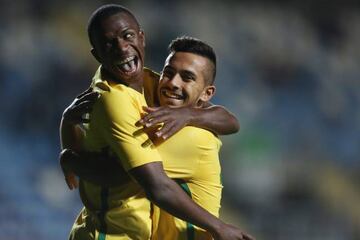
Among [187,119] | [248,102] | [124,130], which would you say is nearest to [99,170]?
[124,130]

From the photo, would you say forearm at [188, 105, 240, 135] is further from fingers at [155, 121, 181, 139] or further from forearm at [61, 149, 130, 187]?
forearm at [61, 149, 130, 187]

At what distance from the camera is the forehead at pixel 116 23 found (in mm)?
2180

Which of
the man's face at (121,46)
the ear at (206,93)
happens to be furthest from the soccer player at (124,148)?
the ear at (206,93)

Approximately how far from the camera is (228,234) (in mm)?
2156

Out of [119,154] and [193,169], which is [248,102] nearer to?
[193,169]

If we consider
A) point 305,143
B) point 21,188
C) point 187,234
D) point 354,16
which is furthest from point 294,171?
point 187,234

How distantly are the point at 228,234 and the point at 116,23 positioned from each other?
2.00 ft

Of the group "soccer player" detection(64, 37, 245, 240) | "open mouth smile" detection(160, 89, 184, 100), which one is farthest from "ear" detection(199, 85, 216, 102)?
"open mouth smile" detection(160, 89, 184, 100)

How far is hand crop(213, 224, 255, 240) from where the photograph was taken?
2146mm

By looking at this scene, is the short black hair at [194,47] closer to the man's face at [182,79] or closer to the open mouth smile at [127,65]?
the man's face at [182,79]

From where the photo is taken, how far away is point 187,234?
2273 mm

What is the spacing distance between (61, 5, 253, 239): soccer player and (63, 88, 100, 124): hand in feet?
0.09

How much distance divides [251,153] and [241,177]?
22cm

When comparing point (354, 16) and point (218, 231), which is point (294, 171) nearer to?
point (354, 16)
